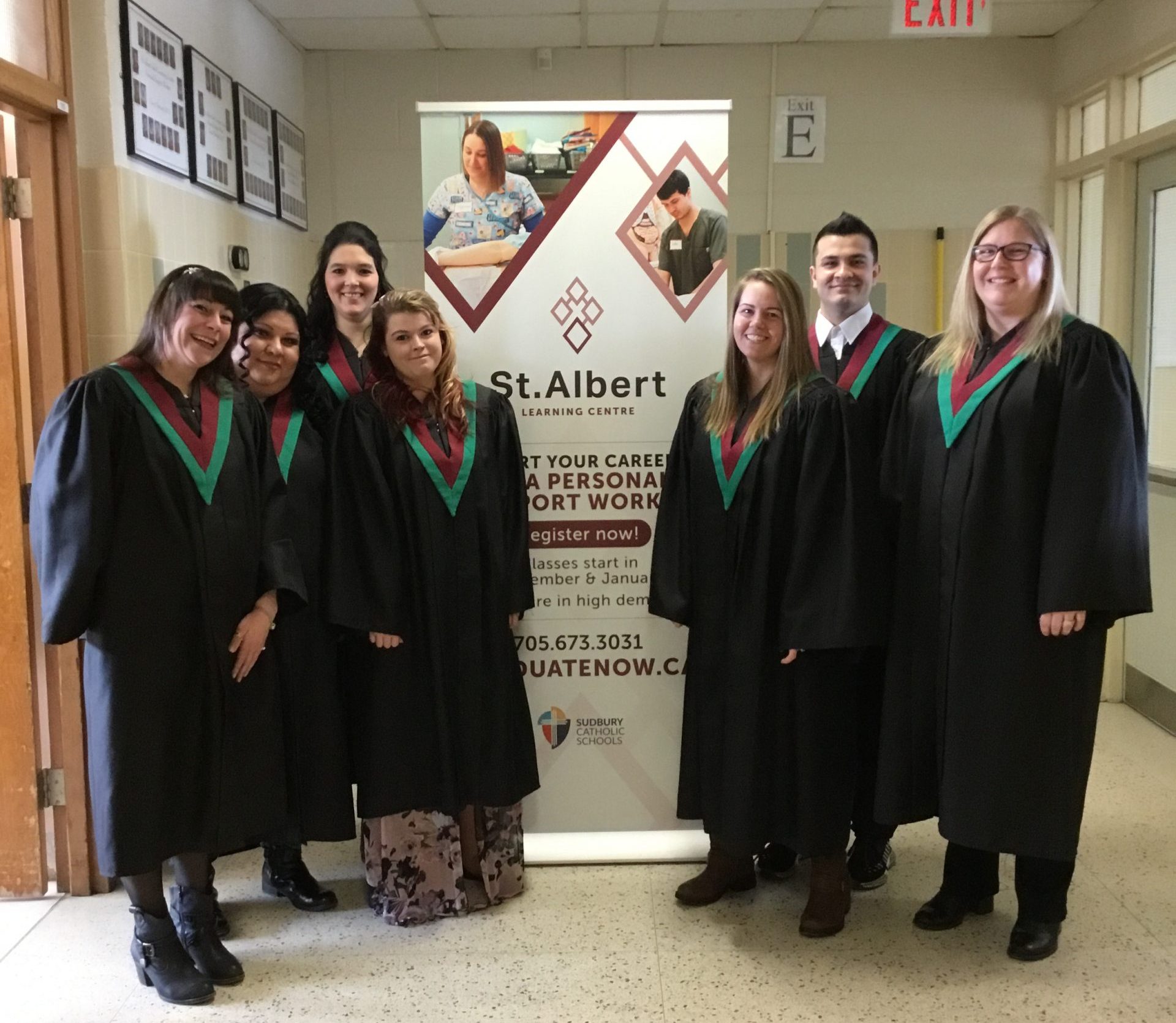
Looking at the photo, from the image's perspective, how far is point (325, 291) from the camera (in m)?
2.62

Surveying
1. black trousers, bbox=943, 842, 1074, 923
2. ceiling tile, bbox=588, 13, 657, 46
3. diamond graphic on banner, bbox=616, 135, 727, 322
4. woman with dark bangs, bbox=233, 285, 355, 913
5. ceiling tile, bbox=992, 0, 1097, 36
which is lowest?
black trousers, bbox=943, 842, 1074, 923

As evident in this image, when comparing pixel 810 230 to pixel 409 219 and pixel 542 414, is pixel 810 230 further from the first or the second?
pixel 542 414

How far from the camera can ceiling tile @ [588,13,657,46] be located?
4.32 metres

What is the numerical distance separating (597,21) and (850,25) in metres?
1.12

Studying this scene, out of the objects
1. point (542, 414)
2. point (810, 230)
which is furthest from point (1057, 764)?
point (810, 230)

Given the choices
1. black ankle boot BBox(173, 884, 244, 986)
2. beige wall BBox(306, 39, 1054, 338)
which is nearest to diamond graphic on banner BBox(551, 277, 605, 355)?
black ankle boot BBox(173, 884, 244, 986)

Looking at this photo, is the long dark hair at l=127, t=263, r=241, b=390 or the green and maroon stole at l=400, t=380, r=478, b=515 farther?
the green and maroon stole at l=400, t=380, r=478, b=515

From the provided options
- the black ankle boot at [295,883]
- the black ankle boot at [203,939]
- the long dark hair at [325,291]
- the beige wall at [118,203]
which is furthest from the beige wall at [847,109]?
the black ankle boot at [203,939]

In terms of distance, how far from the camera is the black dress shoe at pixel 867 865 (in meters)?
2.74

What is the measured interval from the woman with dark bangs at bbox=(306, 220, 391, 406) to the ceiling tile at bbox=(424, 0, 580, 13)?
1.99m

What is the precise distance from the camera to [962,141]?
4.72 m

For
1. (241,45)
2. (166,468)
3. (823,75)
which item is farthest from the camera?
(823,75)

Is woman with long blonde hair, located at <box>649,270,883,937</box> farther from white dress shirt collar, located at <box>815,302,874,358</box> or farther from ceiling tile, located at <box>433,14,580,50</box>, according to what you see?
ceiling tile, located at <box>433,14,580,50</box>

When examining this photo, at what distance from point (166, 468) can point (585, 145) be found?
1341mm
